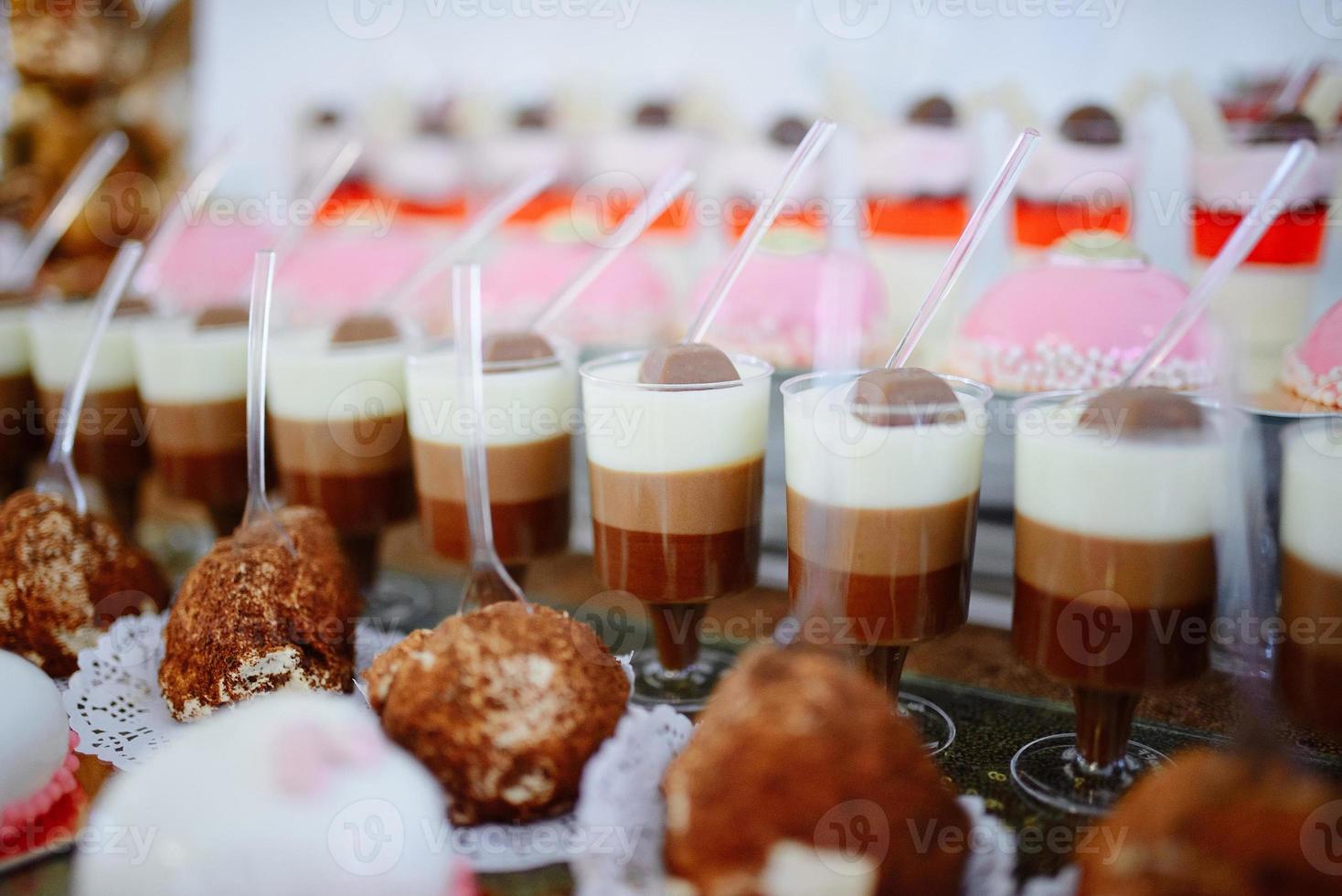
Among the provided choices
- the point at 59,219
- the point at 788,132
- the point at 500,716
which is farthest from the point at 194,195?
the point at 500,716

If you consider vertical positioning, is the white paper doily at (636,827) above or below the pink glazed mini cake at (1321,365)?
below

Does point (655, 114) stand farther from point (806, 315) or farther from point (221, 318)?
point (221, 318)

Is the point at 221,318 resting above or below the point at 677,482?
above

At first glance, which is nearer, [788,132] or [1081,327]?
[1081,327]

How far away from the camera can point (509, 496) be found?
5.38 feet

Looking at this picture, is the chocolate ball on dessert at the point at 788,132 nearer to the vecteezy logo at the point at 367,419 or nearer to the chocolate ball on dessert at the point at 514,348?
the chocolate ball on dessert at the point at 514,348

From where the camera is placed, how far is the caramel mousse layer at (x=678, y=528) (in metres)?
1.41

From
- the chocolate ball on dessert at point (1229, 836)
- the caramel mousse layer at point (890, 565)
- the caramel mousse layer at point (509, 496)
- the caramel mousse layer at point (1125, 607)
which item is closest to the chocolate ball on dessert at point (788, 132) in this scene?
the caramel mousse layer at point (509, 496)

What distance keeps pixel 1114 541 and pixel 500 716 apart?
695 mm

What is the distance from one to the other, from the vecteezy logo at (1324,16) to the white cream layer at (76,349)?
7.32 feet

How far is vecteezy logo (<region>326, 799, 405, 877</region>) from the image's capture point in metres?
0.89

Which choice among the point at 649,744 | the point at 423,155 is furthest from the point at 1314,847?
the point at 423,155

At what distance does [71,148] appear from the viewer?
2.97m

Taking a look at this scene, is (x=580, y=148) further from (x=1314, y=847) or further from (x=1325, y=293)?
(x=1314, y=847)
